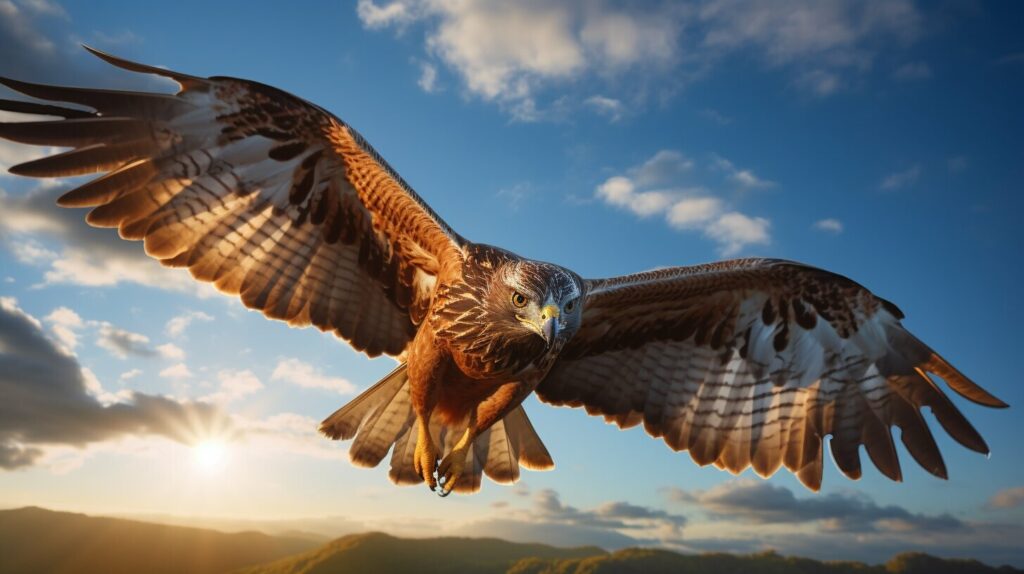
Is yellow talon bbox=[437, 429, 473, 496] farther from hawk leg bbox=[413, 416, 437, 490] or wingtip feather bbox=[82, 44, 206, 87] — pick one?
wingtip feather bbox=[82, 44, 206, 87]

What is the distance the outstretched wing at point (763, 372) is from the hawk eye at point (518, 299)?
2287 mm

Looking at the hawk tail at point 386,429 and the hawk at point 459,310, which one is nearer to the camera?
the hawk at point 459,310

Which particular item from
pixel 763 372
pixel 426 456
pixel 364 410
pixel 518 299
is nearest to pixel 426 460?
pixel 426 456

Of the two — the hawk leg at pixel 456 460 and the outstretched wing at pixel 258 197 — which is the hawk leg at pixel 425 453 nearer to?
the hawk leg at pixel 456 460

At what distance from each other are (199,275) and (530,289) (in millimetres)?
3535

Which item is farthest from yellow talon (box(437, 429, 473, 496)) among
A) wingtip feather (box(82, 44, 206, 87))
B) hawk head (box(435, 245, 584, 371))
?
wingtip feather (box(82, 44, 206, 87))

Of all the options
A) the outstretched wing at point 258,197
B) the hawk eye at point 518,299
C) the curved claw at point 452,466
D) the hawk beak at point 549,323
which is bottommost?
the curved claw at point 452,466

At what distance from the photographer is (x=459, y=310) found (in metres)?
5.92

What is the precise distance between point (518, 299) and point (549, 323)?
30cm

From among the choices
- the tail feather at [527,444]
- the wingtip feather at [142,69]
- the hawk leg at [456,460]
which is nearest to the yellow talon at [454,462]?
the hawk leg at [456,460]

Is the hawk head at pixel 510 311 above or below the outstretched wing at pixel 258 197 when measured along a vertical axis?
below

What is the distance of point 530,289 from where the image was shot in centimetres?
559

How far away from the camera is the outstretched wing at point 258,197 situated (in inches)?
271

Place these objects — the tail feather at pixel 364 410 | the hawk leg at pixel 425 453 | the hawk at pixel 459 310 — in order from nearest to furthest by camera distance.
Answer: the hawk at pixel 459 310 < the hawk leg at pixel 425 453 < the tail feather at pixel 364 410
